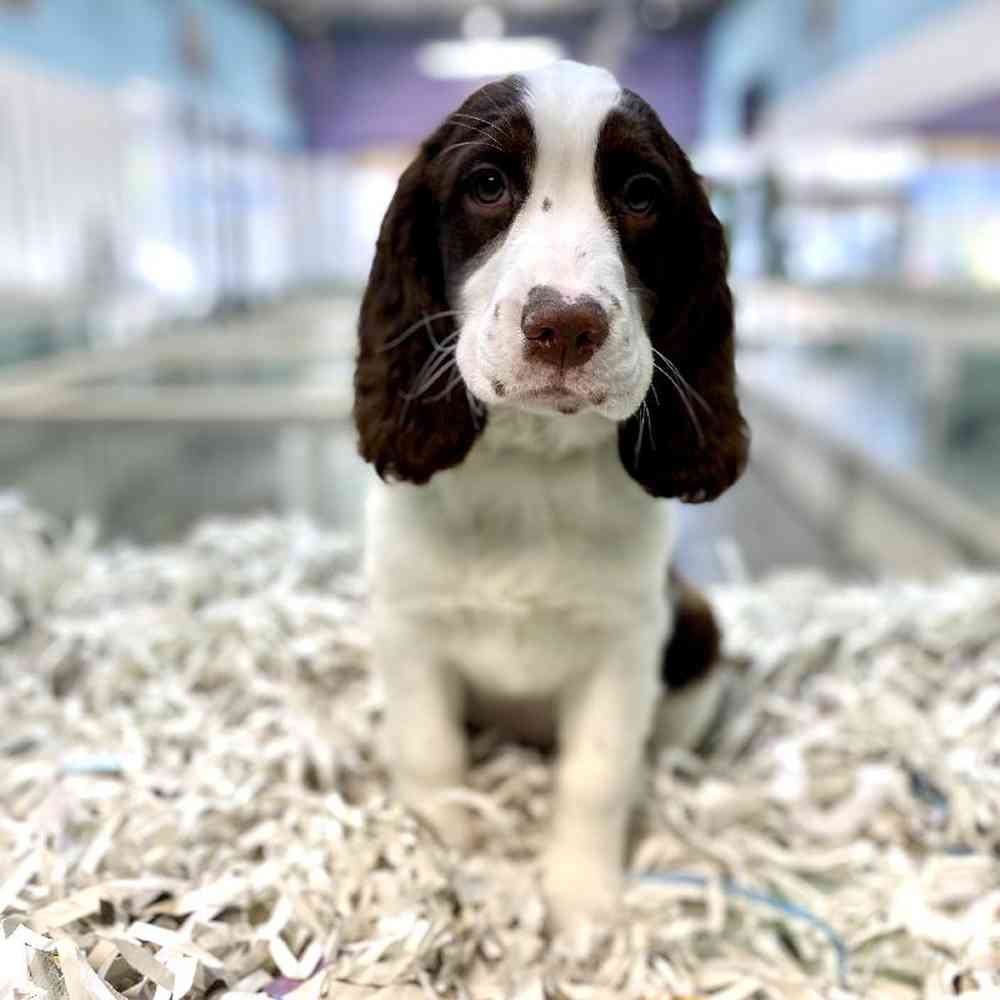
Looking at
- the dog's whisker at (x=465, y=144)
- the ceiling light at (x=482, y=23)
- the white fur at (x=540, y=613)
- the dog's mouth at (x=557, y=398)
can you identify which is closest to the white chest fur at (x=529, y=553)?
the white fur at (x=540, y=613)

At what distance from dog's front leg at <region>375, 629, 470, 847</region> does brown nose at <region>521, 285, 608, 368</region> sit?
60 cm

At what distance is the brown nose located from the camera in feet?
3.31

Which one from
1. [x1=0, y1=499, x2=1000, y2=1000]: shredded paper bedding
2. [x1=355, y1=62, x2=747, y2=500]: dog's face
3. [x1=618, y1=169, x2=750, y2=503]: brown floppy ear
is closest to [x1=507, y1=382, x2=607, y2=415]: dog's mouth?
[x1=355, y1=62, x2=747, y2=500]: dog's face

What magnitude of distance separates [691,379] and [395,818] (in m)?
0.76

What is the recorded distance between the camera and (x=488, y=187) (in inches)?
45.1

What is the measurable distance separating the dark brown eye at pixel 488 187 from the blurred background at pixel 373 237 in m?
0.21

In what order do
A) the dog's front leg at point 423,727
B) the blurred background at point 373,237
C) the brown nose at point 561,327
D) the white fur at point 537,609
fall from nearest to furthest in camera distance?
1. the brown nose at point 561,327
2. the white fur at point 537,609
3. the dog's front leg at point 423,727
4. the blurred background at point 373,237

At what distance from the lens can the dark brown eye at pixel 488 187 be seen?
1.13 metres

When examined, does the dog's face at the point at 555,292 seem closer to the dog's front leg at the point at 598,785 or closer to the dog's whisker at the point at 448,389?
the dog's whisker at the point at 448,389

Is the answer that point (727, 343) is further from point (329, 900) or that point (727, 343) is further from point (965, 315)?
point (965, 315)

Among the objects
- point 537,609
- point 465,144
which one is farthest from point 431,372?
point 537,609

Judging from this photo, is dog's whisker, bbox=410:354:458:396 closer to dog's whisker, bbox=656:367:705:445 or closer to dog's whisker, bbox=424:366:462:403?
dog's whisker, bbox=424:366:462:403

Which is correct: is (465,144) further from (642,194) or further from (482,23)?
(482,23)

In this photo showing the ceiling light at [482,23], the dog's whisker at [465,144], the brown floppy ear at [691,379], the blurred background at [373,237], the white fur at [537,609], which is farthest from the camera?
the ceiling light at [482,23]
